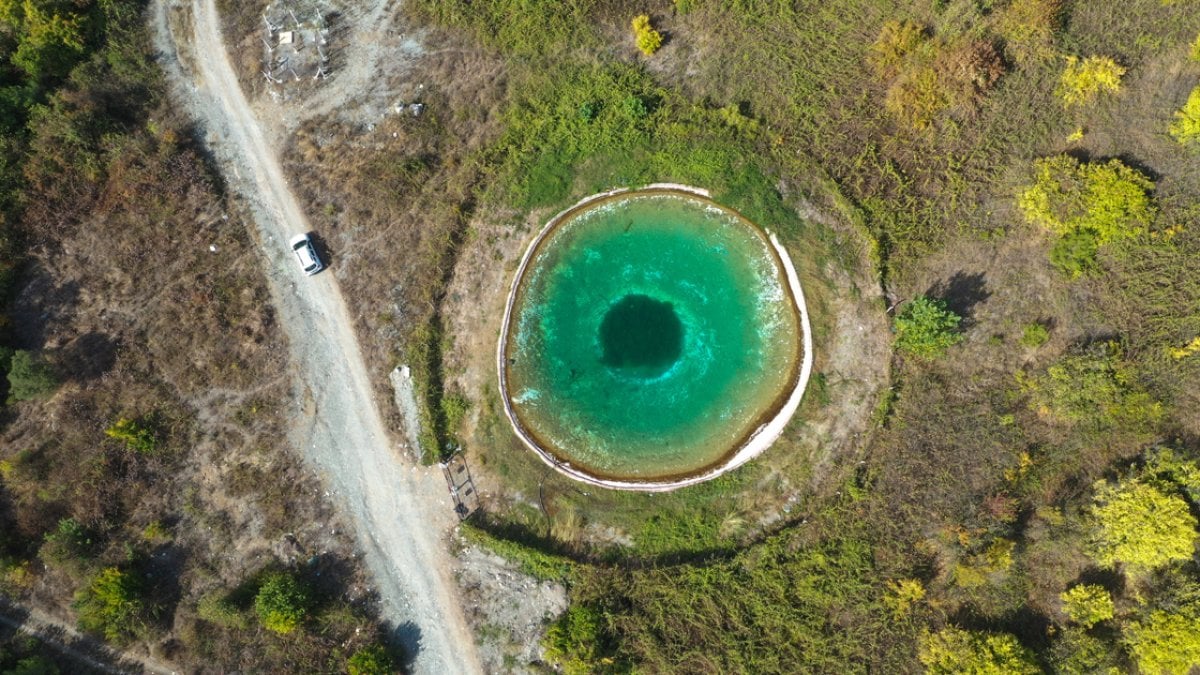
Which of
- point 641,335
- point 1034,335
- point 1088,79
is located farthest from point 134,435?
point 1088,79

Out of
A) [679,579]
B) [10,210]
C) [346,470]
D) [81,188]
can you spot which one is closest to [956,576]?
[679,579]

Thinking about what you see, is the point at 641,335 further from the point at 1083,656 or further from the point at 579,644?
the point at 1083,656

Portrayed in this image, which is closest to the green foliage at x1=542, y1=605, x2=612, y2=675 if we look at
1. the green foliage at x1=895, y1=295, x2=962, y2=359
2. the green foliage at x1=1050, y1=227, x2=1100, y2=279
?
the green foliage at x1=895, y1=295, x2=962, y2=359

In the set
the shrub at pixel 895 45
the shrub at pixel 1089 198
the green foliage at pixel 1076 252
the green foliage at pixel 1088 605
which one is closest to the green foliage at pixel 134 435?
the shrub at pixel 895 45

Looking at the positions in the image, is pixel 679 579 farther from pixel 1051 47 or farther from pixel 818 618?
pixel 1051 47

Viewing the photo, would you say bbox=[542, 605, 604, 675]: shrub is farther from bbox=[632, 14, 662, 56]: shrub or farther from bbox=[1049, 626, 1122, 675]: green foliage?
bbox=[632, 14, 662, 56]: shrub

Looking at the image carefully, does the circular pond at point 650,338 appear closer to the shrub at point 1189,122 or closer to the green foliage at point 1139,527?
the green foliage at point 1139,527

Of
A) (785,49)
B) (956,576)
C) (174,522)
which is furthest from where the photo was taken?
(785,49)
